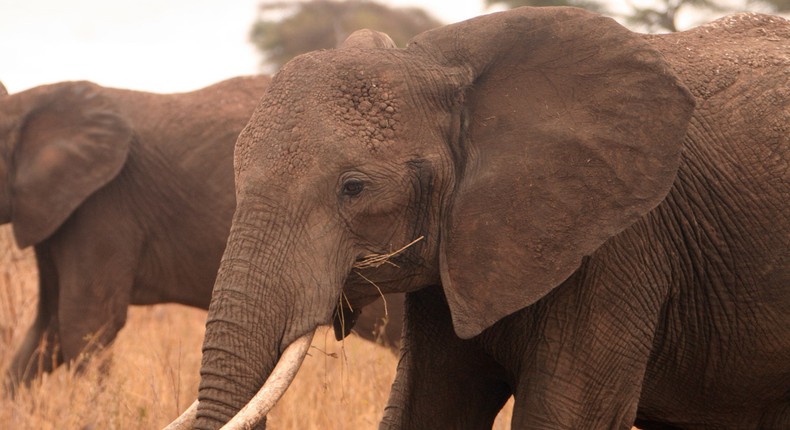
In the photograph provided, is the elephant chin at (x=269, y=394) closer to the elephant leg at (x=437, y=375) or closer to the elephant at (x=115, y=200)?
the elephant leg at (x=437, y=375)

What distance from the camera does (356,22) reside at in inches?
830

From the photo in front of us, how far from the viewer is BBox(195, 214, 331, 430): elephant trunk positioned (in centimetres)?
340

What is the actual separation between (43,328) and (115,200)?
82 centimetres

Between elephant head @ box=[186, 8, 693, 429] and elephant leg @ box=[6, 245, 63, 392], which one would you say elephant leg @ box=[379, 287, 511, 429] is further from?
elephant leg @ box=[6, 245, 63, 392]

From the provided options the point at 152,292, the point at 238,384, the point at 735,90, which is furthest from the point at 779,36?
the point at 152,292

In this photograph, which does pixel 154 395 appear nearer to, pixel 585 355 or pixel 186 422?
pixel 186 422

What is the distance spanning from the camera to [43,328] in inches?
307

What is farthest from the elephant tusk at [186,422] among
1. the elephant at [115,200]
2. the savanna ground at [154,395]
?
the elephant at [115,200]

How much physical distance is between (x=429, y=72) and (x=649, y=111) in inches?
23.5

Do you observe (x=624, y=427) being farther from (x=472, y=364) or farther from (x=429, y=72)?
(x=429, y=72)

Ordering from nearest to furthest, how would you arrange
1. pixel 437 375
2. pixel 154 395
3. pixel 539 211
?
1. pixel 539 211
2. pixel 437 375
3. pixel 154 395

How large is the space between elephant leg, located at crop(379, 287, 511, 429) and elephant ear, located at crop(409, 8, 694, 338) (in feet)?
1.57

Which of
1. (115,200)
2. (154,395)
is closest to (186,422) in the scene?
(154,395)

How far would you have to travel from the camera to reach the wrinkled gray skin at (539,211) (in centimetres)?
354
